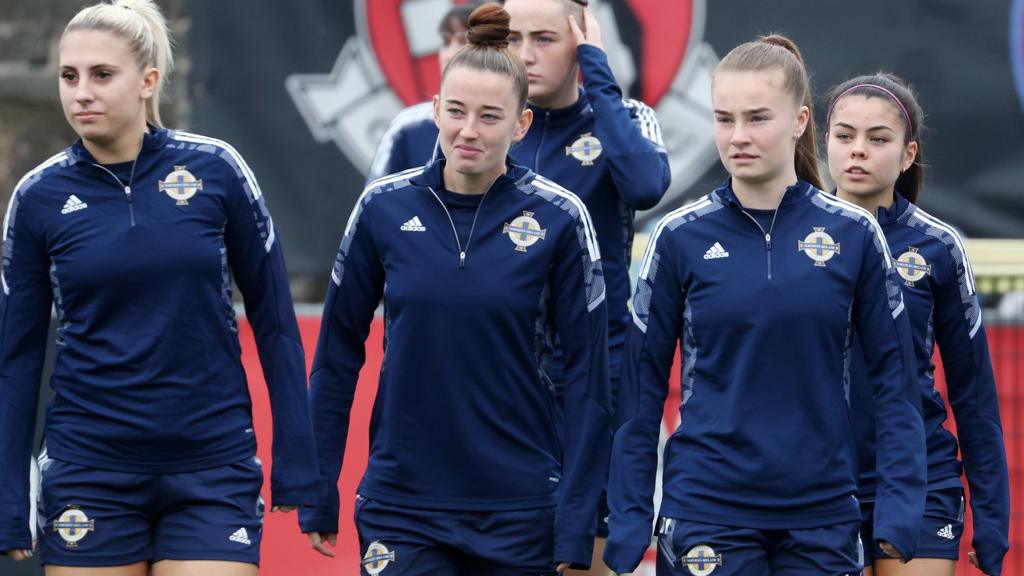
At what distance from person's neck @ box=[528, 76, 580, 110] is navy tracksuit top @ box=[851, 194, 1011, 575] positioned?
110cm

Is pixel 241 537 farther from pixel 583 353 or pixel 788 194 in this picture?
pixel 788 194

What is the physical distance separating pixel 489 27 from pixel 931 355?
175cm

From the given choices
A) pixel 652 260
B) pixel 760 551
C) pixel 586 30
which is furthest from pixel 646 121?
pixel 760 551

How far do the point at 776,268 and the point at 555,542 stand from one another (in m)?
0.93

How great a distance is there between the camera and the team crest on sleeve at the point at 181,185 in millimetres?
4656

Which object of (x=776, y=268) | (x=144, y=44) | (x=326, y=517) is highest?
(x=144, y=44)

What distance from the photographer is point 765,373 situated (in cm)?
438

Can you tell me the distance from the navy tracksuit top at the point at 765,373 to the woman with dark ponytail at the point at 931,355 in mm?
639

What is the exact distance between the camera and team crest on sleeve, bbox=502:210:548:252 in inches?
181

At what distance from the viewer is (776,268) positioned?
4.43m

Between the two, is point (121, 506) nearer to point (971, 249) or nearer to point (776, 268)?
point (776, 268)

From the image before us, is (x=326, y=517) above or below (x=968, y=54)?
below

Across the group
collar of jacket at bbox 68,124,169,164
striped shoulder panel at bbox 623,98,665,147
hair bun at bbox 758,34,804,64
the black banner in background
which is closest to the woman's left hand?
striped shoulder panel at bbox 623,98,665,147

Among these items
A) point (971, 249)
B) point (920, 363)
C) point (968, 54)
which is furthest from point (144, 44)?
point (968, 54)
